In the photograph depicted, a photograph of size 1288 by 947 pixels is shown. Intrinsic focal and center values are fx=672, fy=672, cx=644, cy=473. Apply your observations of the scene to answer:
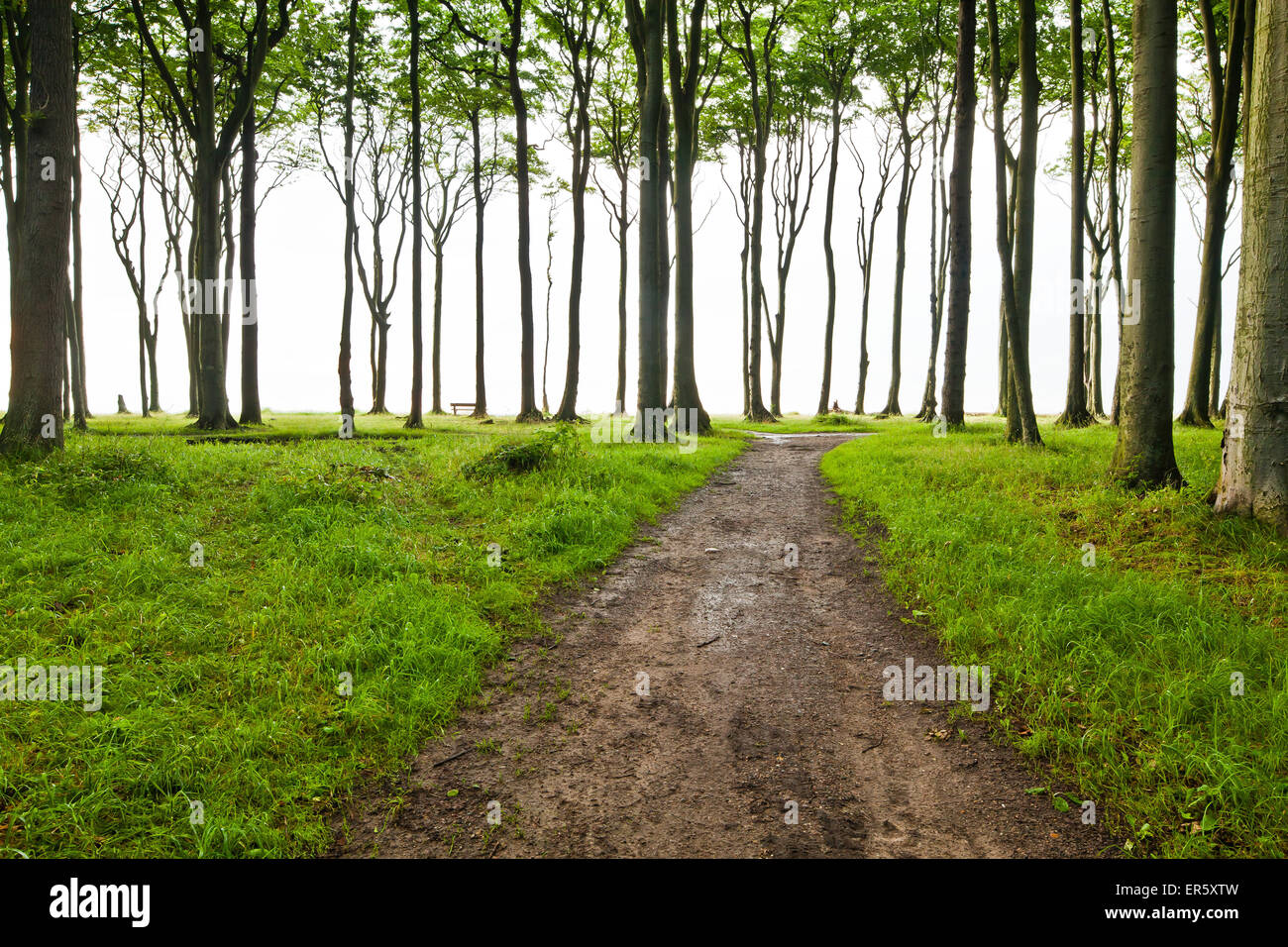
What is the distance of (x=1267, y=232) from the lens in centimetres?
625

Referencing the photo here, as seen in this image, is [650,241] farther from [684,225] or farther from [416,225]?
[416,225]

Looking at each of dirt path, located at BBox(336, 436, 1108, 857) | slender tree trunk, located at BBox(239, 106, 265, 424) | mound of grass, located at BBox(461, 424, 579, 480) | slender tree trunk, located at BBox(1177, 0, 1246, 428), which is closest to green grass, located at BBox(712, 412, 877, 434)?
slender tree trunk, located at BBox(1177, 0, 1246, 428)

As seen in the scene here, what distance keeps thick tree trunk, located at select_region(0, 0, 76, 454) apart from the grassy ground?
0.93m

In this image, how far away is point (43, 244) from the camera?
366 inches

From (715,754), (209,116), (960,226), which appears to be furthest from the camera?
(209,116)

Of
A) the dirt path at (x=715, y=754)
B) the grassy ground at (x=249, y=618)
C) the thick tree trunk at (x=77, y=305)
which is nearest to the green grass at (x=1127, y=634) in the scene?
the dirt path at (x=715, y=754)

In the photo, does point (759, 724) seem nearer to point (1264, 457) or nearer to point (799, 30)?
point (1264, 457)

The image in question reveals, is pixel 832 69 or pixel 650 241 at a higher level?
pixel 832 69

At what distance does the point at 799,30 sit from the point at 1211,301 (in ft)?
53.4

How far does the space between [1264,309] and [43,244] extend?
1452 centimetres

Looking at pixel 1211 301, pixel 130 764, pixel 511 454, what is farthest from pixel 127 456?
pixel 1211 301

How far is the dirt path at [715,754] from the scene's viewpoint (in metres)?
3.18

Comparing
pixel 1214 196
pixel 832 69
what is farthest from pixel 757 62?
pixel 1214 196

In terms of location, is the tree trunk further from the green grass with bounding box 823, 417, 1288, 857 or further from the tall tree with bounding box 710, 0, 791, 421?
the green grass with bounding box 823, 417, 1288, 857
